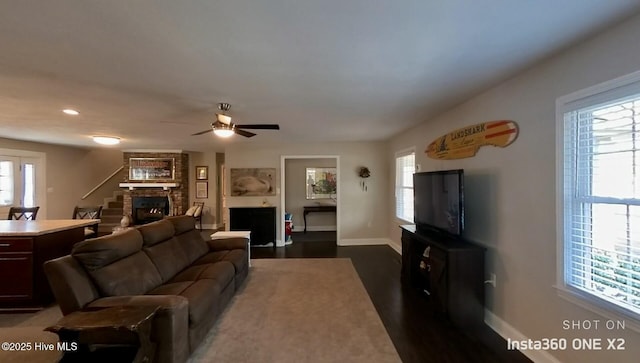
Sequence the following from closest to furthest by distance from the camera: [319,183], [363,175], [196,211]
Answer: [363,175] → [196,211] → [319,183]

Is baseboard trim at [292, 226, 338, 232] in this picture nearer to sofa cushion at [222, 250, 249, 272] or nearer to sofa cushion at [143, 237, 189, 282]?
sofa cushion at [222, 250, 249, 272]

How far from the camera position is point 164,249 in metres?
3.35

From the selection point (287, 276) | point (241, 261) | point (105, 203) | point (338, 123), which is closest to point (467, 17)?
point (338, 123)

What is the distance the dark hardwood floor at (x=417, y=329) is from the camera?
2436mm

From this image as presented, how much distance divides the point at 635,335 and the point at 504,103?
77.5 inches

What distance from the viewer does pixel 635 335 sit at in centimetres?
165

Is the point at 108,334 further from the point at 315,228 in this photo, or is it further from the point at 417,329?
the point at 315,228

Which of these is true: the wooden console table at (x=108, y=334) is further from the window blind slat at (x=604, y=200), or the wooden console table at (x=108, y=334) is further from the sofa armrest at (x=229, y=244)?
the window blind slat at (x=604, y=200)

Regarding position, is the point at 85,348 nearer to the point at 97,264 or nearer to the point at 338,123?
the point at 97,264

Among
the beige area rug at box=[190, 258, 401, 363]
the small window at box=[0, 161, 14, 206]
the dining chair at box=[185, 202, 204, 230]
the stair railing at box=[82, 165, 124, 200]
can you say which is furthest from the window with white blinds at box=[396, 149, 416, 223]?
the stair railing at box=[82, 165, 124, 200]

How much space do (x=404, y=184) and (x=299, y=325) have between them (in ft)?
12.8

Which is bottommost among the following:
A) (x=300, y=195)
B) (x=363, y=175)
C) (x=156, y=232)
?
(x=156, y=232)

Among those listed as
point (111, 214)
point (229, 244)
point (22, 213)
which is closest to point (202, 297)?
point (229, 244)

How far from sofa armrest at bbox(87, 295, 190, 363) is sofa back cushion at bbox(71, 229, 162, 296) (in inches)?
8.0
